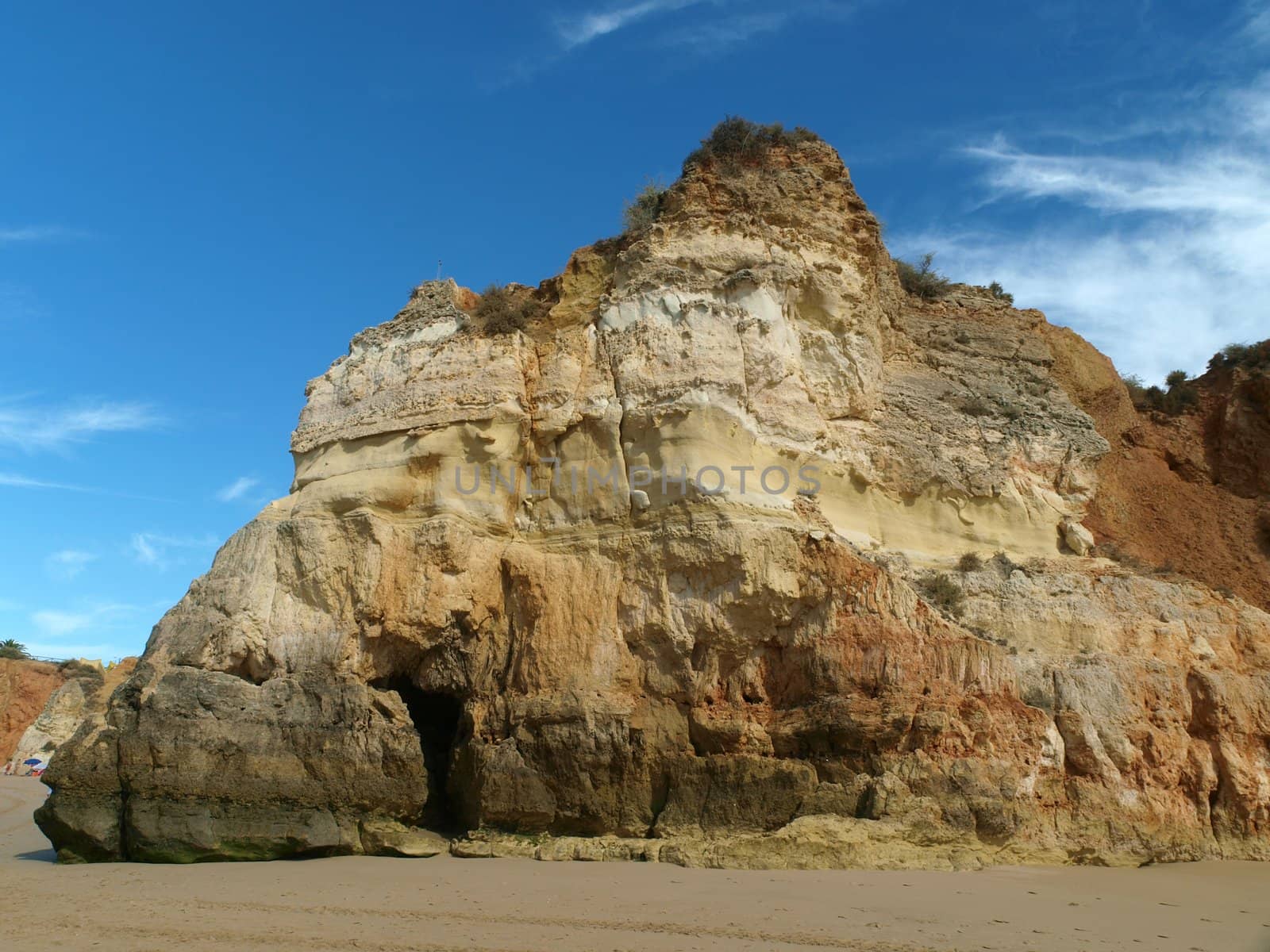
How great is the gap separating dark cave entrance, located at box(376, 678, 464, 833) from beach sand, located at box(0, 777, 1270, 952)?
7.38 ft

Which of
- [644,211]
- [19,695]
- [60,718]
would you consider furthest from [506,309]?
[19,695]

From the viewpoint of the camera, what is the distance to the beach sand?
22.5 feet

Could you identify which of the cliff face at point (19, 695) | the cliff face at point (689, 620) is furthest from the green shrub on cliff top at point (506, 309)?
the cliff face at point (19, 695)

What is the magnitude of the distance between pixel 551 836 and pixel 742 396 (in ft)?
18.6

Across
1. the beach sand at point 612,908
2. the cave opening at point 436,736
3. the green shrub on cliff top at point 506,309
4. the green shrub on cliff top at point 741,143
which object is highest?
the green shrub on cliff top at point 741,143

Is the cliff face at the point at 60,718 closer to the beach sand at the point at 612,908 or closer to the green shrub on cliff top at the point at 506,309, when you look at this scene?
the green shrub on cliff top at the point at 506,309

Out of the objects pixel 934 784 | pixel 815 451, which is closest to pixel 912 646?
pixel 934 784

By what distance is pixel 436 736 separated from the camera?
45.2ft

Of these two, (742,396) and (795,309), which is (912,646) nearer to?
(742,396)

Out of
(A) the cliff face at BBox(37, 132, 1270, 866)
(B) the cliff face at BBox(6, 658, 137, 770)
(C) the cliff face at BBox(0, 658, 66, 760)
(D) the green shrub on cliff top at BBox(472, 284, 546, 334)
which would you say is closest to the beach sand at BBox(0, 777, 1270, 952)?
(A) the cliff face at BBox(37, 132, 1270, 866)

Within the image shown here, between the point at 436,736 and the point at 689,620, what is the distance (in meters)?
4.25

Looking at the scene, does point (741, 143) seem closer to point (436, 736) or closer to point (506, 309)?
point (506, 309)

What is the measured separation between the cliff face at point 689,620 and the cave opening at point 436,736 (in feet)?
0.17

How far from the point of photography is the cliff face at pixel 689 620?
415 inches
